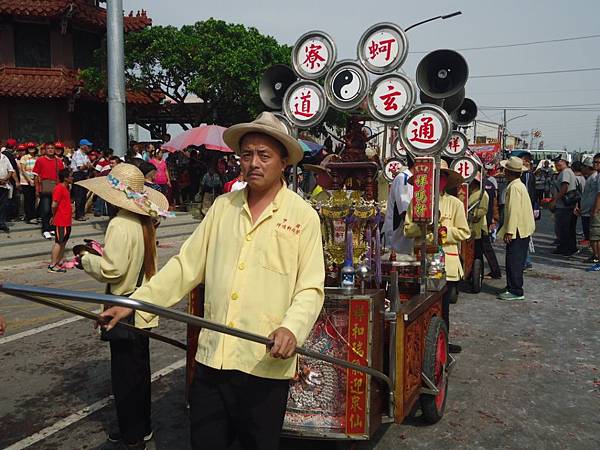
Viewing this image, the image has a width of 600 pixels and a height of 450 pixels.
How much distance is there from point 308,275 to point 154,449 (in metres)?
1.99

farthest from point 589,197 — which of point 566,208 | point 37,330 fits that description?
point 37,330

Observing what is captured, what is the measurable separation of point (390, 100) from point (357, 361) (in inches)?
87.5

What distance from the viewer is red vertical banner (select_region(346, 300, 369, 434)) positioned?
3020mm

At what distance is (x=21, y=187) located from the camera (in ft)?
40.7

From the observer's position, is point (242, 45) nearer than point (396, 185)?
No

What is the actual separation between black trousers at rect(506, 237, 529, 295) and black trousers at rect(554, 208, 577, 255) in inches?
187

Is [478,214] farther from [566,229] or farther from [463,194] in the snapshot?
[566,229]

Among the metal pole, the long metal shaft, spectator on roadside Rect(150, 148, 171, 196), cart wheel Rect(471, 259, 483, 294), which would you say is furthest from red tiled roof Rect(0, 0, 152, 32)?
the long metal shaft

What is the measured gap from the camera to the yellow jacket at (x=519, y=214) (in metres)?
7.18

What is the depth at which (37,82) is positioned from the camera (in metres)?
16.4

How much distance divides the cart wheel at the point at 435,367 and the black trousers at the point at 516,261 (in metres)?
3.72

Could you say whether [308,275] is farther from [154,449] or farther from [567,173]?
[567,173]

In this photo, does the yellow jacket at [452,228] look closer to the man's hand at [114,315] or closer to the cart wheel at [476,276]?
the cart wheel at [476,276]

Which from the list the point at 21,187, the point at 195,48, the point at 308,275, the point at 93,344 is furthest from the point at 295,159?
the point at 195,48
